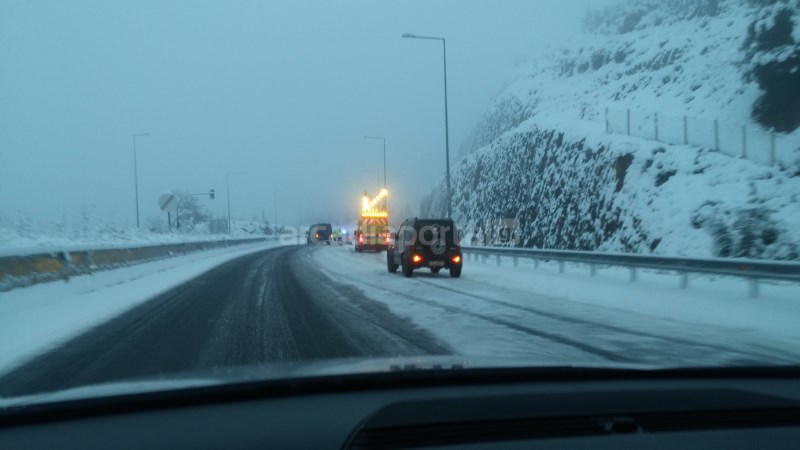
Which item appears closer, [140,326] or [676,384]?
[676,384]

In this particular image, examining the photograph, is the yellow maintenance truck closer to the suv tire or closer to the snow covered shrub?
the suv tire

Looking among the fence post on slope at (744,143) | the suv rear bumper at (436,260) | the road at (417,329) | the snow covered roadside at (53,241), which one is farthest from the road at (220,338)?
the fence post on slope at (744,143)

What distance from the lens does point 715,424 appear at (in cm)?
326

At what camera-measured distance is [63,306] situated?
13.9m

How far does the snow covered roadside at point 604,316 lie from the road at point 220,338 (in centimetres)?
83

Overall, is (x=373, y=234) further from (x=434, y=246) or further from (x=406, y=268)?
(x=434, y=246)

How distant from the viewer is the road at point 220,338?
24.5ft

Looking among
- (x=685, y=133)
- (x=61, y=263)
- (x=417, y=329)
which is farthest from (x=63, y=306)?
(x=685, y=133)

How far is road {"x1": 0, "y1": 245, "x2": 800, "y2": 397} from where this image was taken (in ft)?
25.1

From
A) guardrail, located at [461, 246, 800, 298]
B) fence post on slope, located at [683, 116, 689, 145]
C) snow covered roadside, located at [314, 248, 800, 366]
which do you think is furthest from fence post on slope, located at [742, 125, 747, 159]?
guardrail, located at [461, 246, 800, 298]

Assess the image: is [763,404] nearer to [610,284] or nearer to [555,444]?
[555,444]

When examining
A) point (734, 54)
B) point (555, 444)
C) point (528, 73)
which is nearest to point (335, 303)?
point (555, 444)

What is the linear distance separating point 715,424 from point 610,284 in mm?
14026

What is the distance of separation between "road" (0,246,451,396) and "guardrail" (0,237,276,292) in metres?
2.34
